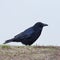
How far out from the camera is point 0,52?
315 inches

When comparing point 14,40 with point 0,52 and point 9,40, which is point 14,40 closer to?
point 9,40

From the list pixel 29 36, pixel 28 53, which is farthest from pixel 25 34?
pixel 28 53

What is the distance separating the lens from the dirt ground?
7.61 m

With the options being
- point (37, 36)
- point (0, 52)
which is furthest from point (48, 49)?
point (37, 36)

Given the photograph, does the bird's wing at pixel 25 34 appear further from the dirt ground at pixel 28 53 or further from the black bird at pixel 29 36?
the dirt ground at pixel 28 53

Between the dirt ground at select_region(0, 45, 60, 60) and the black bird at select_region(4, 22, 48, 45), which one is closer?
the dirt ground at select_region(0, 45, 60, 60)

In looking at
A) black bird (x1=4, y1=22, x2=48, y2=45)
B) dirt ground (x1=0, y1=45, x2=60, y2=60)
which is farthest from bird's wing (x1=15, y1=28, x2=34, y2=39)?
dirt ground (x1=0, y1=45, x2=60, y2=60)

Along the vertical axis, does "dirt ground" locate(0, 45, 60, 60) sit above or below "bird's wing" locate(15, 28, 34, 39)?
below

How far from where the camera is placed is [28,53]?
26.2 feet

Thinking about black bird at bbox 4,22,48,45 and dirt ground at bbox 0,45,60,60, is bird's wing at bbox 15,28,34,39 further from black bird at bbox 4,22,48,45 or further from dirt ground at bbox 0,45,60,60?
dirt ground at bbox 0,45,60,60

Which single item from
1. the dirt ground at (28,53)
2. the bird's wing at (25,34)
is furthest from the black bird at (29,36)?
the dirt ground at (28,53)

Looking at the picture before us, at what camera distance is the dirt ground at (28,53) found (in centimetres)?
→ 761

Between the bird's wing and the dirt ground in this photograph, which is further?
the bird's wing

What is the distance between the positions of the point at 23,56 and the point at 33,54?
29cm
